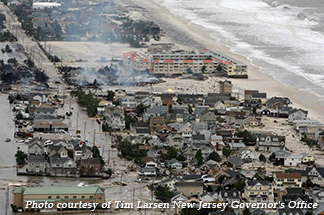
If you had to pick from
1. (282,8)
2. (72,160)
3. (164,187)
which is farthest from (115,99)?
(282,8)

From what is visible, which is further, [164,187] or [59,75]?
[59,75]

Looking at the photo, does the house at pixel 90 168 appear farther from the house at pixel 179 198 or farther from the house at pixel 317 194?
the house at pixel 317 194

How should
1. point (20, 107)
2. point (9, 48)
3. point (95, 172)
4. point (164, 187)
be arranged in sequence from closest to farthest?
point (164, 187) < point (95, 172) < point (20, 107) < point (9, 48)

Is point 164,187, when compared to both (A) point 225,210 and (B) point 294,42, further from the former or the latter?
(B) point 294,42

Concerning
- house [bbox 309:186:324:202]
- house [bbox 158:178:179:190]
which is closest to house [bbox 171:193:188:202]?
house [bbox 158:178:179:190]

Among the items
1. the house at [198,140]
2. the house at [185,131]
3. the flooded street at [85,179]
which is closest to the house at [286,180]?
the flooded street at [85,179]
